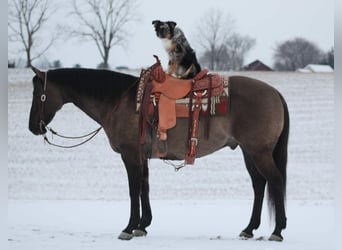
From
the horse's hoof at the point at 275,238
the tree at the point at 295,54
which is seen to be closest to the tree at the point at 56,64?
the tree at the point at 295,54

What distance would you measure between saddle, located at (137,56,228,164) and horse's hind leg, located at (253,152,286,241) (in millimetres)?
623

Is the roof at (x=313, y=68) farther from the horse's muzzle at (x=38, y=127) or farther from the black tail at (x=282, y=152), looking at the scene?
the horse's muzzle at (x=38, y=127)

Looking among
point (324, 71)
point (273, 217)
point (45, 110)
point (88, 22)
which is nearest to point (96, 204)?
point (45, 110)

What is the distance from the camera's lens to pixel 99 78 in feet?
18.0

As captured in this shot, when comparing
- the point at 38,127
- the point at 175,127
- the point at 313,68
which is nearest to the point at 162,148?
the point at 175,127

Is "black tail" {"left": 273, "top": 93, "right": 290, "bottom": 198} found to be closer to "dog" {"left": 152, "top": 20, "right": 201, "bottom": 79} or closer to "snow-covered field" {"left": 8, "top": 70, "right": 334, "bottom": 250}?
"snow-covered field" {"left": 8, "top": 70, "right": 334, "bottom": 250}

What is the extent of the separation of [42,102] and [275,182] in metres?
2.49

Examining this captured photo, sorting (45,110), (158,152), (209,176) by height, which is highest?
(45,110)

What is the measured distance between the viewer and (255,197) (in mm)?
5434

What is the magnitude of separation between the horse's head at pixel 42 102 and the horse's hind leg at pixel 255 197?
2.06 meters

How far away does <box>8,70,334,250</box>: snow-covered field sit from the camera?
5.30 m

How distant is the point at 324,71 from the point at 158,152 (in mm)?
16578

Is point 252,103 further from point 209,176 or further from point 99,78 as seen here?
point 209,176

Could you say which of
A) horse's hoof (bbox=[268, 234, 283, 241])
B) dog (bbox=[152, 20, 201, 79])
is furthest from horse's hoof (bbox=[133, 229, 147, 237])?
dog (bbox=[152, 20, 201, 79])
